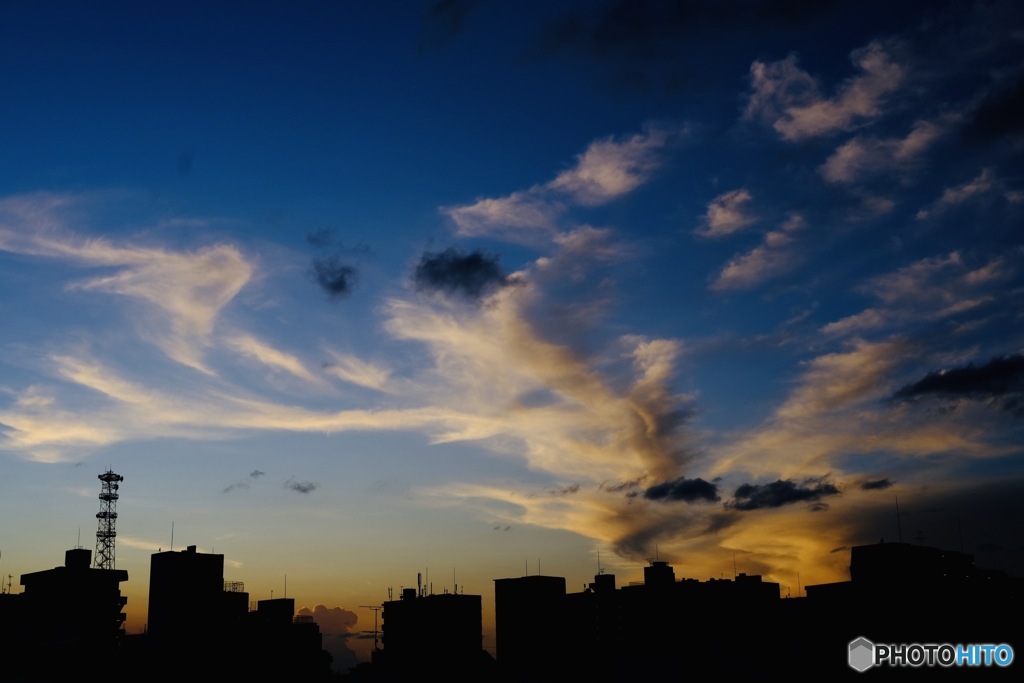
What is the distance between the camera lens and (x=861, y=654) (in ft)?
582

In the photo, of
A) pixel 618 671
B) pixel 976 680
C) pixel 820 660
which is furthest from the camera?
pixel 820 660

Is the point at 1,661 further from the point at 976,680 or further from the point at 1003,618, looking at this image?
the point at 1003,618

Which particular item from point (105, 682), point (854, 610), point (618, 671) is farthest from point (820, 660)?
point (105, 682)

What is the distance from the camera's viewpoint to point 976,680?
15238 cm

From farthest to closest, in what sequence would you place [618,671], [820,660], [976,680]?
[820,660]
[618,671]
[976,680]

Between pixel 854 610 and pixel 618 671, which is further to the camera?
pixel 854 610

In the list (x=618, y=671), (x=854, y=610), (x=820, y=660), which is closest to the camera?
(x=618, y=671)

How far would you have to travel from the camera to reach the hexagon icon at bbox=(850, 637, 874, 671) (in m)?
169

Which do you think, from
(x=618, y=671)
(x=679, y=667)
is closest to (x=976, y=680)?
(x=679, y=667)

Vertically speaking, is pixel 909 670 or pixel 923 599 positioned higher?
pixel 923 599

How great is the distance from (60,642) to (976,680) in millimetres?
176453

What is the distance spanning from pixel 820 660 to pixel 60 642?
508 feet

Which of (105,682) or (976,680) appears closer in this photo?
(976,680)

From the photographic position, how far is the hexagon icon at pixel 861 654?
16875 cm
